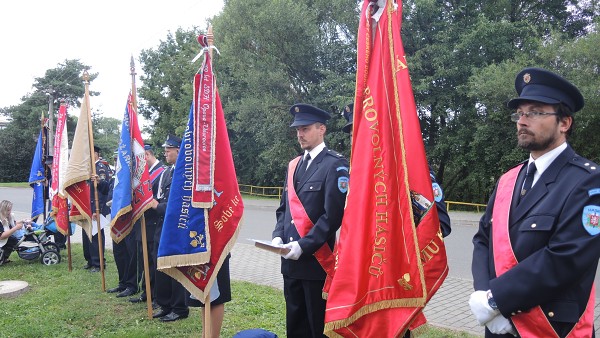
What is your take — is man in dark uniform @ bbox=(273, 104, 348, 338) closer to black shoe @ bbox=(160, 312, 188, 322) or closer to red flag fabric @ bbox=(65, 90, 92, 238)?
black shoe @ bbox=(160, 312, 188, 322)

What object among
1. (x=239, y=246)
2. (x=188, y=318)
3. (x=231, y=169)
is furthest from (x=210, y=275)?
(x=239, y=246)

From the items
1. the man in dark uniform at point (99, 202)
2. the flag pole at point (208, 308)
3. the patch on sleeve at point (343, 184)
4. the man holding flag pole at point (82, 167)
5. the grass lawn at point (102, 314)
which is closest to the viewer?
the patch on sleeve at point (343, 184)

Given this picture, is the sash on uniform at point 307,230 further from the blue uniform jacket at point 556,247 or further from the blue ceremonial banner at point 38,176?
the blue ceremonial banner at point 38,176

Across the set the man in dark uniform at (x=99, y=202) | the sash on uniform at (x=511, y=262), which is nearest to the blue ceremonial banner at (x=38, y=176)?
the man in dark uniform at (x=99, y=202)

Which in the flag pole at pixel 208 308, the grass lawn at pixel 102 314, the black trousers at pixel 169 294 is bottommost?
the grass lawn at pixel 102 314

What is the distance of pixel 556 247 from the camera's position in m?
2.22

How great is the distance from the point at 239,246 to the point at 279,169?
17.4 m

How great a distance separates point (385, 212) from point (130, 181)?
424 centimetres

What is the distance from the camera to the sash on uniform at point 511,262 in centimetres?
228

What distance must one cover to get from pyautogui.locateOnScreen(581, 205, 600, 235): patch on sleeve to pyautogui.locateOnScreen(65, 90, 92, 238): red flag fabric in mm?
6761

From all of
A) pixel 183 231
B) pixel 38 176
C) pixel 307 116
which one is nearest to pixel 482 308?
pixel 307 116

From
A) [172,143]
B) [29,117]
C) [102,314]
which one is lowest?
[102,314]

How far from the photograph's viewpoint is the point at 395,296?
2641 mm

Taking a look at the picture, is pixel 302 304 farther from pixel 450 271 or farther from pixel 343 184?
pixel 450 271
